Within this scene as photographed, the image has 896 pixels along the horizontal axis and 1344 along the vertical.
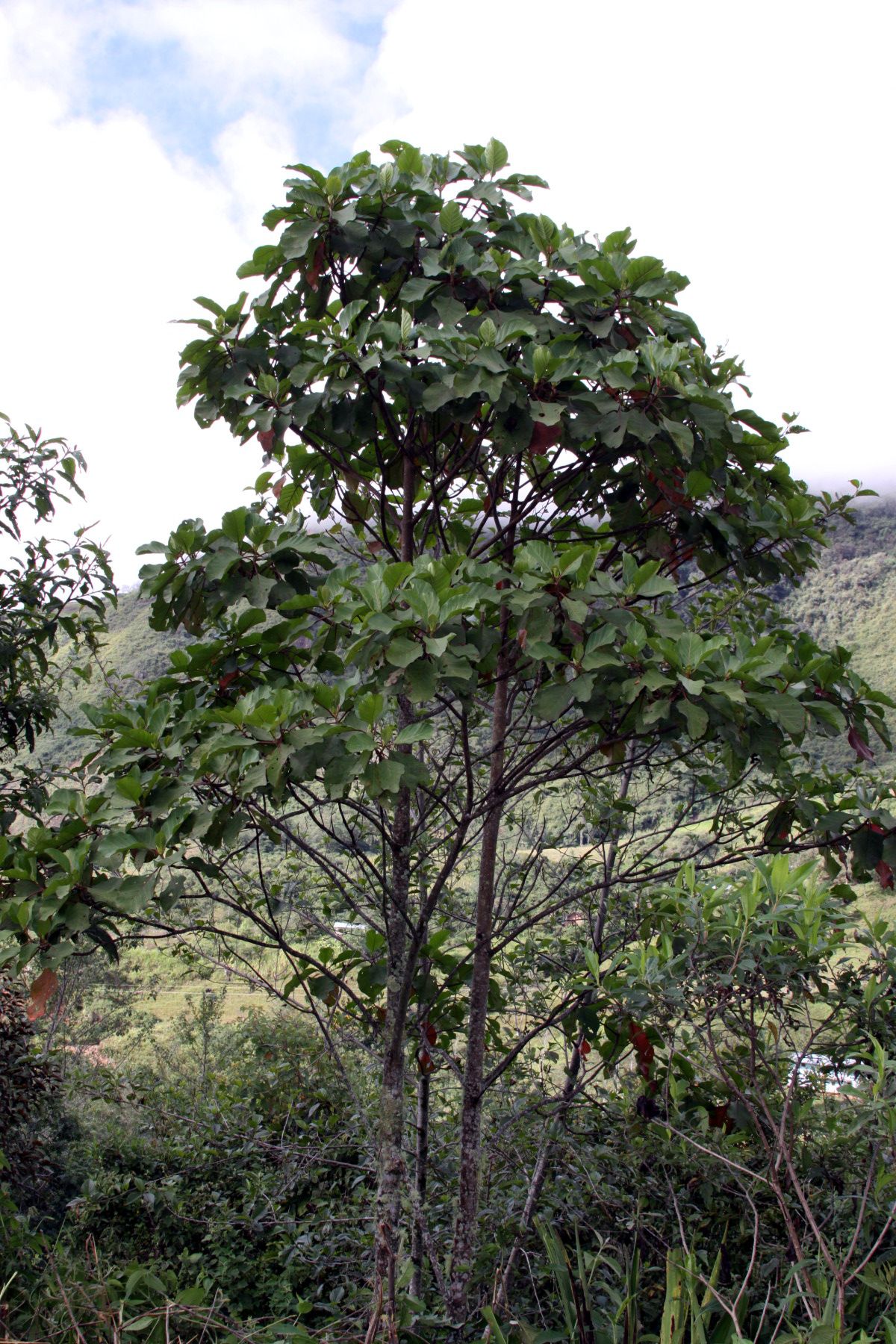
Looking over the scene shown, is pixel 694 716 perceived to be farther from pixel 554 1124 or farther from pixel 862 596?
pixel 862 596

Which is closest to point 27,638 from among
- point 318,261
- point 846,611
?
point 318,261

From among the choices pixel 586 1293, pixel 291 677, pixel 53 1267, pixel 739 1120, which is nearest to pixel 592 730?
pixel 291 677

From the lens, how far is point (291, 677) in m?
2.32

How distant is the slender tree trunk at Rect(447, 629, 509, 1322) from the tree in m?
0.01

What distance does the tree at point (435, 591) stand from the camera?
1821mm

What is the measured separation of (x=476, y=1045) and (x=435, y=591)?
160 cm

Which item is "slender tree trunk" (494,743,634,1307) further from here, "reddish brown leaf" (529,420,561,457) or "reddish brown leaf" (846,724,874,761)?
"reddish brown leaf" (529,420,561,457)

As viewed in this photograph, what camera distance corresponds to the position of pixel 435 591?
178 centimetres

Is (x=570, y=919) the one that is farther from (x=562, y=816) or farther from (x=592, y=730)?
(x=592, y=730)

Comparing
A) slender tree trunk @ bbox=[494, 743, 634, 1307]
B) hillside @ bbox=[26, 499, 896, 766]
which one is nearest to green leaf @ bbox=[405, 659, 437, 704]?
slender tree trunk @ bbox=[494, 743, 634, 1307]

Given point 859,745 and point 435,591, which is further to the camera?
point 859,745

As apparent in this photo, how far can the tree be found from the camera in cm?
182

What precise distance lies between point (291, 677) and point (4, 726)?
6.40 ft

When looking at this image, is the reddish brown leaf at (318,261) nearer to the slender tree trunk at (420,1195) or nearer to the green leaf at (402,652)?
the green leaf at (402,652)
